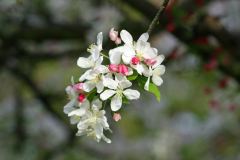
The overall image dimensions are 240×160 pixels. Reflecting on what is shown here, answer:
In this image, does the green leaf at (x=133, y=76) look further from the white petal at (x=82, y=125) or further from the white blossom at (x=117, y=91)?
the white petal at (x=82, y=125)

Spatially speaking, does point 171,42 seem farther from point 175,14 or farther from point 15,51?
point 175,14

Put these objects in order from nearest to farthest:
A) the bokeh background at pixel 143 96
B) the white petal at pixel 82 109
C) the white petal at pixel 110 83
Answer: the white petal at pixel 110 83 < the white petal at pixel 82 109 < the bokeh background at pixel 143 96

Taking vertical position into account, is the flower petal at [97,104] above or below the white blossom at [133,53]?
below

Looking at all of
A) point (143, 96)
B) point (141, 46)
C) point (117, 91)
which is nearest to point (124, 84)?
point (117, 91)

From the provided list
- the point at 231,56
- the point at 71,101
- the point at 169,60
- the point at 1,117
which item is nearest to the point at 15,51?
the point at 1,117

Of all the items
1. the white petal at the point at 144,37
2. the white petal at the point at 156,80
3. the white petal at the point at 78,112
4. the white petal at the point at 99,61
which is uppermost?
the white petal at the point at 144,37

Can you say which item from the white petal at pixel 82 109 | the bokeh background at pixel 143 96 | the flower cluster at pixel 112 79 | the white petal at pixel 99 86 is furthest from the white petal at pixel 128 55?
the bokeh background at pixel 143 96

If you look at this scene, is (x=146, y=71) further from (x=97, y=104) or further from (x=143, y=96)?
(x=143, y=96)

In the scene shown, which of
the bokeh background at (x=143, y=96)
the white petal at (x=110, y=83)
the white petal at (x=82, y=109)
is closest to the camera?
the white petal at (x=110, y=83)
